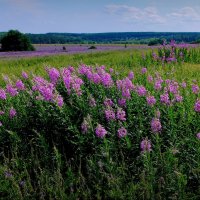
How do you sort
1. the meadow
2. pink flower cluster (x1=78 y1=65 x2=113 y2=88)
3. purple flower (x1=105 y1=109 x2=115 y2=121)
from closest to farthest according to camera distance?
1. the meadow
2. purple flower (x1=105 y1=109 x2=115 y2=121)
3. pink flower cluster (x1=78 y1=65 x2=113 y2=88)

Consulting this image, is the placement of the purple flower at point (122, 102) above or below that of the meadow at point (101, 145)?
above

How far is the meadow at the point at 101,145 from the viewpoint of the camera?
4.15m

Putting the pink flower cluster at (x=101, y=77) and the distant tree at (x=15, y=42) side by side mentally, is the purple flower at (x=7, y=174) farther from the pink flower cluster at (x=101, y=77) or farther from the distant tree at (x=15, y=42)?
the distant tree at (x=15, y=42)

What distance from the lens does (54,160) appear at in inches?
196

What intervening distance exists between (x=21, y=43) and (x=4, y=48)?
234cm

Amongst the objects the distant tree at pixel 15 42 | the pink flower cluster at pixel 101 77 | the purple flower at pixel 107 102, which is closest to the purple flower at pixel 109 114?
the purple flower at pixel 107 102

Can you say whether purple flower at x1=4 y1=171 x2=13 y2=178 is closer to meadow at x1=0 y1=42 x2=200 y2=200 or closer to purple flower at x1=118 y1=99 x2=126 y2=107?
meadow at x1=0 y1=42 x2=200 y2=200

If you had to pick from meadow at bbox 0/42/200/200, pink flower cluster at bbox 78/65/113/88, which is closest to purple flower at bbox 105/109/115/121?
meadow at bbox 0/42/200/200

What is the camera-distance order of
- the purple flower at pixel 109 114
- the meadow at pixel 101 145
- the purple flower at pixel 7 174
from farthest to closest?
1. the purple flower at pixel 7 174
2. the purple flower at pixel 109 114
3. the meadow at pixel 101 145

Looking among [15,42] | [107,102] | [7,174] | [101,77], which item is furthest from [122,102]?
[15,42]

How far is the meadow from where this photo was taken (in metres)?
4.15

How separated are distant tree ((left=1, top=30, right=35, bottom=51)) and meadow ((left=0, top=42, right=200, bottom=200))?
38.0 meters

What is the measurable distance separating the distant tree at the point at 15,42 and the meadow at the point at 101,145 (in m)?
38.0

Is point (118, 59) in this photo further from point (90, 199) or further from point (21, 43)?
point (21, 43)
